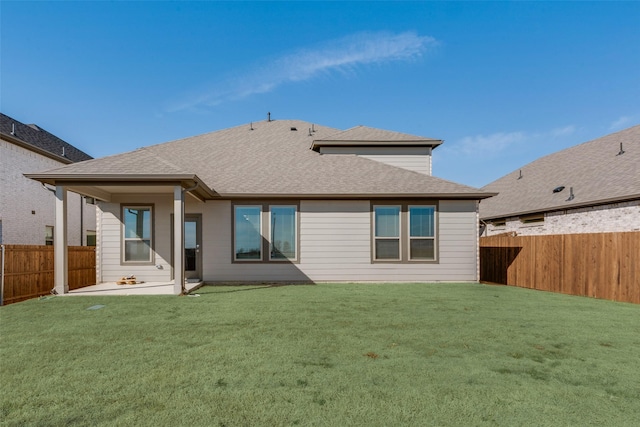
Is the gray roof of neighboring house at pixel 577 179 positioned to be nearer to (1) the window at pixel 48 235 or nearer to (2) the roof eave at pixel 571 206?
(2) the roof eave at pixel 571 206

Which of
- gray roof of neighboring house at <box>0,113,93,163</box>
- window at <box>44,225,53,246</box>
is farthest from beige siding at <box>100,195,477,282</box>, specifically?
window at <box>44,225,53,246</box>

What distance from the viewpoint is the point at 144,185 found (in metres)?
8.55

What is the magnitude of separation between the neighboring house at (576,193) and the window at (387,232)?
280 inches

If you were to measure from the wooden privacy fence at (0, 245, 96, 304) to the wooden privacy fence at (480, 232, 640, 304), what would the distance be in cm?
1397

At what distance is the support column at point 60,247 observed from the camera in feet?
27.8

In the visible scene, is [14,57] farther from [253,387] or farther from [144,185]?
[253,387]

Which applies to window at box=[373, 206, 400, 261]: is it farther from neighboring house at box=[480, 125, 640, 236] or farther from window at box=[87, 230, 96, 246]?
window at box=[87, 230, 96, 246]

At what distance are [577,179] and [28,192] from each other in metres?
24.6

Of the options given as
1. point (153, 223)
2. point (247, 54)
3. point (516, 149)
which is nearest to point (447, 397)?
point (153, 223)

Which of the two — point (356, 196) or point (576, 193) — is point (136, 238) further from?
point (576, 193)

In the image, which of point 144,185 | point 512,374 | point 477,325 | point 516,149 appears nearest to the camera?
point 512,374

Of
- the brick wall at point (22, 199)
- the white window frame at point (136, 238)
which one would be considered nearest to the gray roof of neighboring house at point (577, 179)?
the white window frame at point (136, 238)

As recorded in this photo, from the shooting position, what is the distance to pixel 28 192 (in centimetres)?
1535

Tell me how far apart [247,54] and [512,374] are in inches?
556
